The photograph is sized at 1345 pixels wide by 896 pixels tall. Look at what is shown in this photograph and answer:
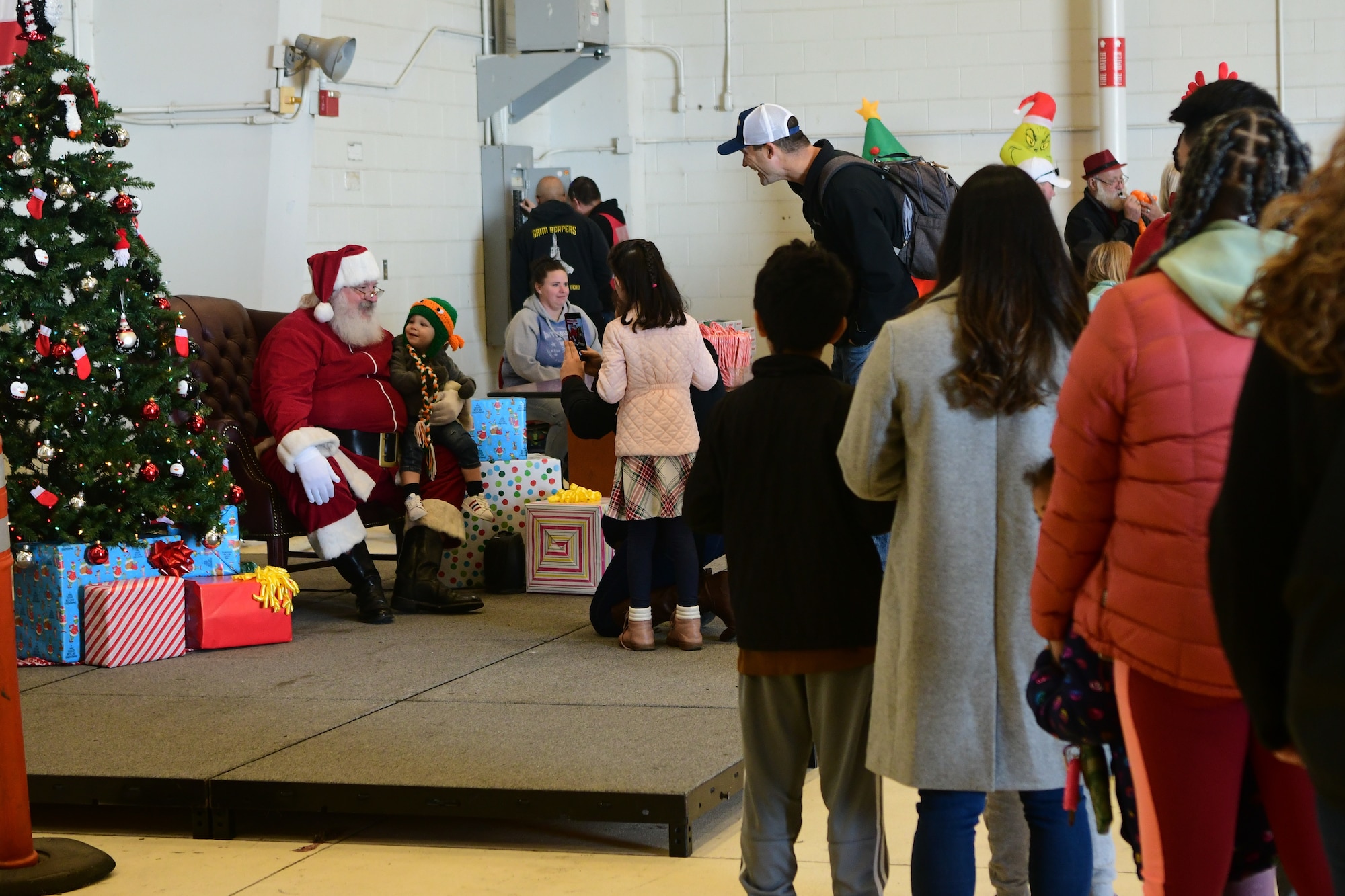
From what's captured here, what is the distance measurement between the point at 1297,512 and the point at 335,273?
448cm

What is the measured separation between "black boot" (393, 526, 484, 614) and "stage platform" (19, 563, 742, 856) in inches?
14.7

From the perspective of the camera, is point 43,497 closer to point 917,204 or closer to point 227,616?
point 227,616

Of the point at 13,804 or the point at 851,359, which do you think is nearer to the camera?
the point at 13,804

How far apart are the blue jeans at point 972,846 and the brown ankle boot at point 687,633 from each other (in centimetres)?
227

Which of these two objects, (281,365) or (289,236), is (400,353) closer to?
(281,365)

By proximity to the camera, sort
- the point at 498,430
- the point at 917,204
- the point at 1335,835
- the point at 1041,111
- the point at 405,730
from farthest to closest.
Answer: the point at 1041,111 < the point at 498,430 < the point at 917,204 < the point at 405,730 < the point at 1335,835

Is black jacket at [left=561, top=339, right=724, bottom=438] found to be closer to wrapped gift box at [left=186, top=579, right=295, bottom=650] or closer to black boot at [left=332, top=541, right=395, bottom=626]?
black boot at [left=332, top=541, right=395, bottom=626]

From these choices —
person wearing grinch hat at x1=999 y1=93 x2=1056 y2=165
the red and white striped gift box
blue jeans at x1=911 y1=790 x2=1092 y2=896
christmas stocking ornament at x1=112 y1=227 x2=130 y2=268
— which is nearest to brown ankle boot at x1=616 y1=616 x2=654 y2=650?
the red and white striped gift box

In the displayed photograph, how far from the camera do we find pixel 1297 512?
1044mm

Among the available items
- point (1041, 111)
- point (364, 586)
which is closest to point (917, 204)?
point (364, 586)

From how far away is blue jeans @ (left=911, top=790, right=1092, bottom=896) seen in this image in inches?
82.6

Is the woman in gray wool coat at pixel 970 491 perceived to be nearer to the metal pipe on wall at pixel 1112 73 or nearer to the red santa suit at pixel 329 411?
the red santa suit at pixel 329 411

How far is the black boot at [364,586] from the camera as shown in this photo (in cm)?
500

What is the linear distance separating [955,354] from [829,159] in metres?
2.08
